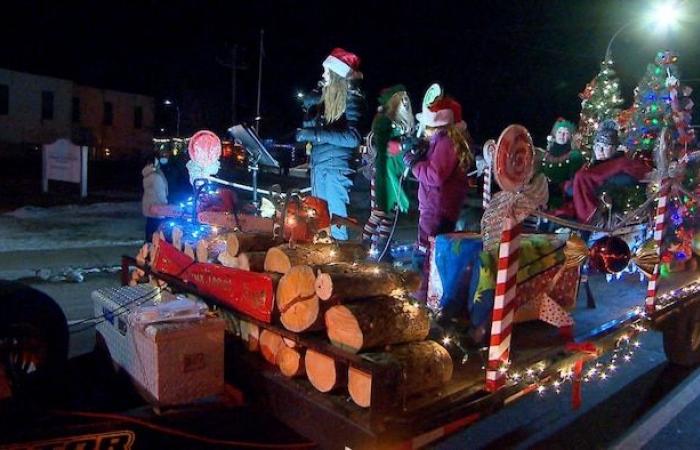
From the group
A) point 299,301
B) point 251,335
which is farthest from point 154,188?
point 299,301

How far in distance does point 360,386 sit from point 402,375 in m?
0.21

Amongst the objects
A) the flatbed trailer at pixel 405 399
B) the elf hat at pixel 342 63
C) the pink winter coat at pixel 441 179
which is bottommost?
the flatbed trailer at pixel 405 399

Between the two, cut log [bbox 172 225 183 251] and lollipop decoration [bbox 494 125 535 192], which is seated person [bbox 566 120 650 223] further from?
cut log [bbox 172 225 183 251]

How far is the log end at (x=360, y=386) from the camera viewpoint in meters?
2.71

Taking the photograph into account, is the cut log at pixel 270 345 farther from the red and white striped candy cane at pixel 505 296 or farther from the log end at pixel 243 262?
the red and white striped candy cane at pixel 505 296

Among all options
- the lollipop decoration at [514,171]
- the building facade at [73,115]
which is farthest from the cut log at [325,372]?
the building facade at [73,115]

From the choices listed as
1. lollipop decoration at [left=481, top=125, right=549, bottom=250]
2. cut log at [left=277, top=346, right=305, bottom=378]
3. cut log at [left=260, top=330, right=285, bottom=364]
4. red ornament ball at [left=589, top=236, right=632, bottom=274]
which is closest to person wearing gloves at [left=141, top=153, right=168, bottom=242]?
cut log at [left=260, top=330, right=285, bottom=364]

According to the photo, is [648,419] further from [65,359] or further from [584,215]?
[65,359]

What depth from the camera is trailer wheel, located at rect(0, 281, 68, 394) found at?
310 cm

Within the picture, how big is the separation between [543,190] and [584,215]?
2.50 ft

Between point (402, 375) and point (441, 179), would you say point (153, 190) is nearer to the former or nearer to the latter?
point (441, 179)

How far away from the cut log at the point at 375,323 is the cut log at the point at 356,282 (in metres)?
0.06

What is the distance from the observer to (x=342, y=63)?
5809mm

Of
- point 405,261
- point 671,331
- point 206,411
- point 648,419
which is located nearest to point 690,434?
point 648,419
